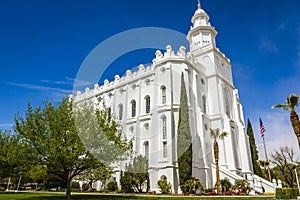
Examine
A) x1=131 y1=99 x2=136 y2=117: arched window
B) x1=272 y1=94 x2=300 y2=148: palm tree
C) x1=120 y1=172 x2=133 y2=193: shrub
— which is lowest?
x1=120 y1=172 x2=133 y2=193: shrub

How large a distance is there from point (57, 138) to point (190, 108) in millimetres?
16916

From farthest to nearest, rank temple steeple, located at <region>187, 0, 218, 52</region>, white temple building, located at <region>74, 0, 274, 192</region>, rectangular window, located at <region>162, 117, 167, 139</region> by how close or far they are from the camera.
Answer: temple steeple, located at <region>187, 0, 218, 52</region>
rectangular window, located at <region>162, 117, 167, 139</region>
white temple building, located at <region>74, 0, 274, 192</region>

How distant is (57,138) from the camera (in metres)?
14.4

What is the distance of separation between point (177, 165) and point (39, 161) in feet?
46.4

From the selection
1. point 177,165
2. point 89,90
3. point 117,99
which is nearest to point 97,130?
point 177,165

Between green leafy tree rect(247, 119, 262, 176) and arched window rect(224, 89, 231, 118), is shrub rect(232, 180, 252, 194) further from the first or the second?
green leafy tree rect(247, 119, 262, 176)

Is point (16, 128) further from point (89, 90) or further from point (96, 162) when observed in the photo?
point (89, 90)

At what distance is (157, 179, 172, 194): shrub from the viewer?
74.2 feet

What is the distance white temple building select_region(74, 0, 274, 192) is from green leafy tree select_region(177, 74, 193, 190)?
115 centimetres

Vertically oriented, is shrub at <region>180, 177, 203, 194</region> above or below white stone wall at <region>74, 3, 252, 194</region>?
below

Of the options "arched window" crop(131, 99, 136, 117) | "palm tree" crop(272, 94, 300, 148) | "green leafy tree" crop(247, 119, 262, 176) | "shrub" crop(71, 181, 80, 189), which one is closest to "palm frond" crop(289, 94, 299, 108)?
"palm tree" crop(272, 94, 300, 148)

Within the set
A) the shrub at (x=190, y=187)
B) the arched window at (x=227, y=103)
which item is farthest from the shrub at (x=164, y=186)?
the arched window at (x=227, y=103)

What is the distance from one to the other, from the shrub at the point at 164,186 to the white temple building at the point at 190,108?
2.10 ft

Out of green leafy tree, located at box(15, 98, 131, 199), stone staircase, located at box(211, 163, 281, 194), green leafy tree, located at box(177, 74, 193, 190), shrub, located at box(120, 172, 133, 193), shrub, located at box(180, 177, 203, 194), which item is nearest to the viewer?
green leafy tree, located at box(15, 98, 131, 199)
